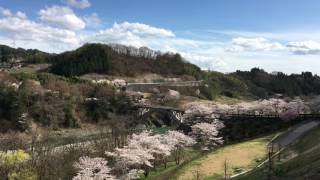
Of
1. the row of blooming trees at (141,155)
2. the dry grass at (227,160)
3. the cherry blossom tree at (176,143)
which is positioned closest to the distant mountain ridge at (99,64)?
the row of blooming trees at (141,155)

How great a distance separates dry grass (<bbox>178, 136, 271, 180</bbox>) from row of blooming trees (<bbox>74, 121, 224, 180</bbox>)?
20.7 ft

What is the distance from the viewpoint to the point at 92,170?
152ft

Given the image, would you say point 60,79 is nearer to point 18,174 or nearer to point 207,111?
point 207,111

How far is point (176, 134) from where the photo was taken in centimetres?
6619

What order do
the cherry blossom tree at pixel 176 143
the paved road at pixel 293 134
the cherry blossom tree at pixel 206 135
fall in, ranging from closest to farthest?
the paved road at pixel 293 134, the cherry blossom tree at pixel 176 143, the cherry blossom tree at pixel 206 135

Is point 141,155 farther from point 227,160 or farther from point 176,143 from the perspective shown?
point 176,143

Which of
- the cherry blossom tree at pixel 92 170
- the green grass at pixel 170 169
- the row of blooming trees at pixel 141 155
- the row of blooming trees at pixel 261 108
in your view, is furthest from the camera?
the row of blooming trees at pixel 261 108

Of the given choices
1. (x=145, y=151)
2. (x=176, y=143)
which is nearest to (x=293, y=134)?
(x=176, y=143)

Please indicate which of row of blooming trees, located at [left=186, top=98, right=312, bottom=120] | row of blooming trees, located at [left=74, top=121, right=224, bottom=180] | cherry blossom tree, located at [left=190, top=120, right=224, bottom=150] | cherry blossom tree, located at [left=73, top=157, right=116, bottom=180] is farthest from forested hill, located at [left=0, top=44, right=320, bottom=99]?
cherry blossom tree, located at [left=73, top=157, right=116, bottom=180]

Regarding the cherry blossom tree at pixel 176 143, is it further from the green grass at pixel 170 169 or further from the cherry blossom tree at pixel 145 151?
the green grass at pixel 170 169

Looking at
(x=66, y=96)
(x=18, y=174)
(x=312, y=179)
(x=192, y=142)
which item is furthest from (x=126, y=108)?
(x=312, y=179)

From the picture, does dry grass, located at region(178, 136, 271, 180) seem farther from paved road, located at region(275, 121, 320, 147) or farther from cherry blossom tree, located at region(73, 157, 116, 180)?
cherry blossom tree, located at region(73, 157, 116, 180)

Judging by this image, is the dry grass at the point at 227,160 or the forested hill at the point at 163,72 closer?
the dry grass at the point at 227,160

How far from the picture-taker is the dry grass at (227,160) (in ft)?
142
